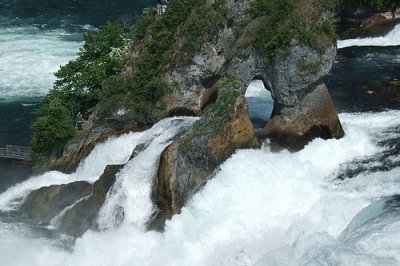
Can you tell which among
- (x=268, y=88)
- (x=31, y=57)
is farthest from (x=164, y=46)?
(x=31, y=57)

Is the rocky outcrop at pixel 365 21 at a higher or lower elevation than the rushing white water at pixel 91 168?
higher

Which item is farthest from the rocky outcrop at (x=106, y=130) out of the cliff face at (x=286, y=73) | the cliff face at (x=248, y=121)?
the cliff face at (x=248, y=121)

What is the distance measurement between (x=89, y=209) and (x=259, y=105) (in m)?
12.6

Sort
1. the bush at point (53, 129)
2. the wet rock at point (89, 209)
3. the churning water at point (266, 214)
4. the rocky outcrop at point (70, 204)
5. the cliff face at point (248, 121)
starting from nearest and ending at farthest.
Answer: the churning water at point (266, 214)
the cliff face at point (248, 121)
the wet rock at point (89, 209)
the rocky outcrop at point (70, 204)
the bush at point (53, 129)

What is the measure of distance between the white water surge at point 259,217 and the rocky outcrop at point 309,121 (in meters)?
0.67

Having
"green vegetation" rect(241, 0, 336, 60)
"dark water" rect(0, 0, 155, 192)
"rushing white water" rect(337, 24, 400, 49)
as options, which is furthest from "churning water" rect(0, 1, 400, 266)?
"dark water" rect(0, 0, 155, 192)

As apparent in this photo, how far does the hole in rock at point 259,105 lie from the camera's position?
37.0m

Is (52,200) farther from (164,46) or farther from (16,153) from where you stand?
(164,46)

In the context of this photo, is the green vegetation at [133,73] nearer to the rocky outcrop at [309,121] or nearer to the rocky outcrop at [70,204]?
the rocky outcrop at [70,204]

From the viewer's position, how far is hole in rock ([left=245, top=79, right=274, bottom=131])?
3700cm

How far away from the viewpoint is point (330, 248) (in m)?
22.5

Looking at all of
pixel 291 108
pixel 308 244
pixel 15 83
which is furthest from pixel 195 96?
pixel 15 83

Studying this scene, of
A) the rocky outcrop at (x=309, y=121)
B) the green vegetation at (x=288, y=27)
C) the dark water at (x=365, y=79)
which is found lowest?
the dark water at (x=365, y=79)

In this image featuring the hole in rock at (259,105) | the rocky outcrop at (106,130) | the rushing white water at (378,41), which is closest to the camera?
the hole in rock at (259,105)
